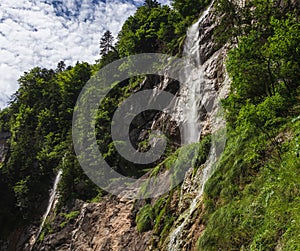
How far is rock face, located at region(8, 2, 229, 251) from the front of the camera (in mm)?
13672

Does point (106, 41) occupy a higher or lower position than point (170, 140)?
higher

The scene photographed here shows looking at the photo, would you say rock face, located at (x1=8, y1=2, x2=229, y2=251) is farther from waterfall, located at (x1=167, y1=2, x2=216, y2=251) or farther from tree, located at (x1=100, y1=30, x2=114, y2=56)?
tree, located at (x1=100, y1=30, x2=114, y2=56)

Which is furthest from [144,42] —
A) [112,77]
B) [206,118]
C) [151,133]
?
[206,118]

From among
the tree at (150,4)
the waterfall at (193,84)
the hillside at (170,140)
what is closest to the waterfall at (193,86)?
the waterfall at (193,84)

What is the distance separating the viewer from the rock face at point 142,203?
44.9 feet

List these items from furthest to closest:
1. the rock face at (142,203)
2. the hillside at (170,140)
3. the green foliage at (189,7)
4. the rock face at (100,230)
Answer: the green foliage at (189,7)
the rock face at (100,230)
the rock face at (142,203)
the hillside at (170,140)

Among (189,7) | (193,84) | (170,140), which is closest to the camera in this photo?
(193,84)

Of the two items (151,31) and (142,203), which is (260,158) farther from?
(151,31)

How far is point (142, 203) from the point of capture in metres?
18.0

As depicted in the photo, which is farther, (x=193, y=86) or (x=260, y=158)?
(x=193, y=86)

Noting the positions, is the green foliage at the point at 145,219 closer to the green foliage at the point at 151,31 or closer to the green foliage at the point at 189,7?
the green foliage at the point at 151,31

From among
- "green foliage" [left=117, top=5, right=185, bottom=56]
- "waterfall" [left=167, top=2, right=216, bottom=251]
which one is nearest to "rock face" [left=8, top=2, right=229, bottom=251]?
"waterfall" [left=167, top=2, right=216, bottom=251]

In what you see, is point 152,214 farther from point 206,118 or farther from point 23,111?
point 23,111

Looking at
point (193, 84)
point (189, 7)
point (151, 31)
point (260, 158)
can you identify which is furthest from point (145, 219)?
point (151, 31)
